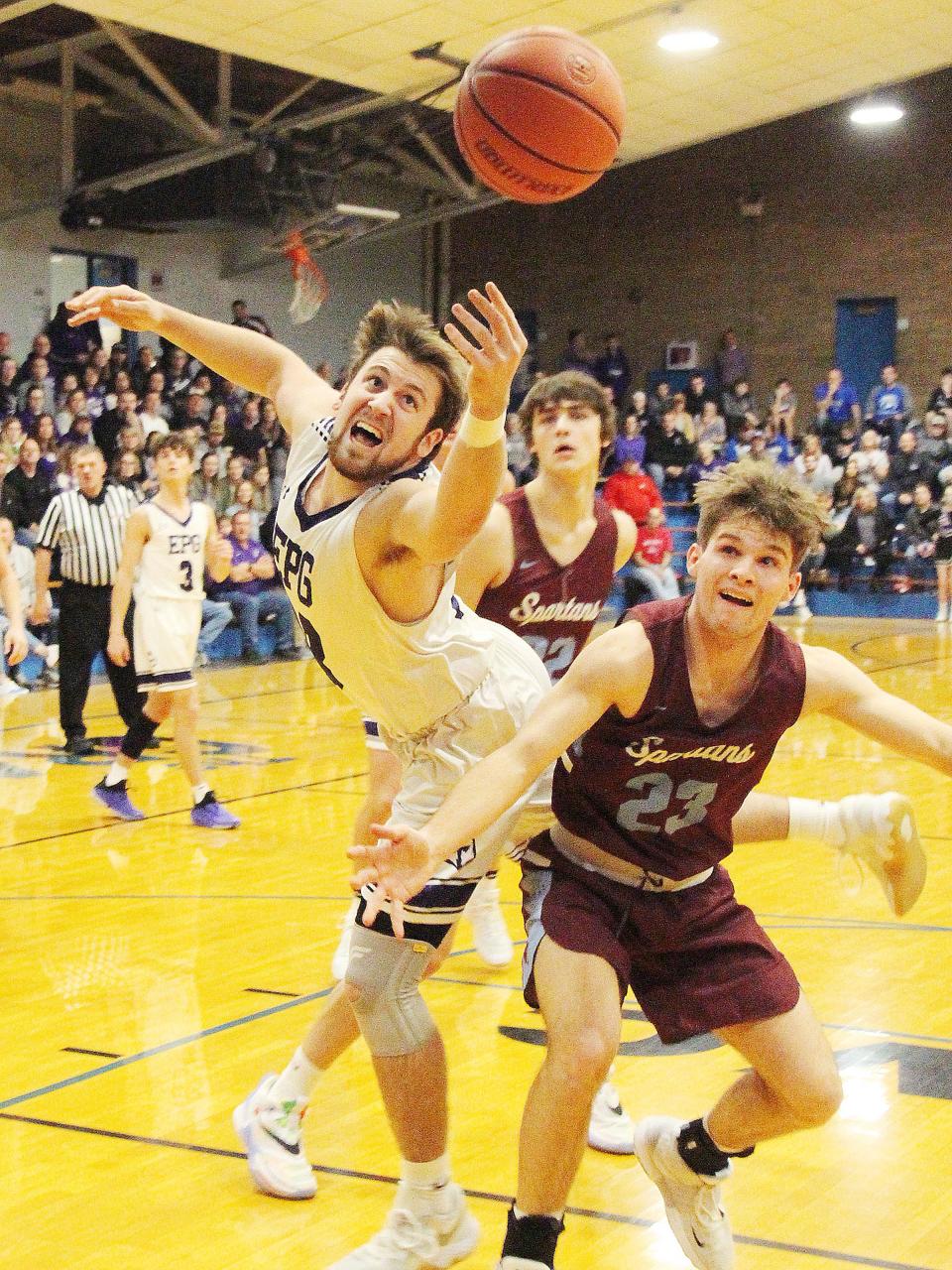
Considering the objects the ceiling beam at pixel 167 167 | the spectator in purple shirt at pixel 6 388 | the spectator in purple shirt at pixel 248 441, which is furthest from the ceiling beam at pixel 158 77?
the spectator in purple shirt at pixel 6 388

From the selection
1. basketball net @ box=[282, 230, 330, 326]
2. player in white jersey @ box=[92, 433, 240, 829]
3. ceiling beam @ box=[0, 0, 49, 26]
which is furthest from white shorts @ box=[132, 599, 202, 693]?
basketball net @ box=[282, 230, 330, 326]

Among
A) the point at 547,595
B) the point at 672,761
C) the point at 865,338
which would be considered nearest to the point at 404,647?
the point at 672,761

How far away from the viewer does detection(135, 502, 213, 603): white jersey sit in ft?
25.0

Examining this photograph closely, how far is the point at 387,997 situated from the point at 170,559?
4.83 metres

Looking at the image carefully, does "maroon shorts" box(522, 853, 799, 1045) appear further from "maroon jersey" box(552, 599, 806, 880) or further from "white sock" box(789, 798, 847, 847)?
"white sock" box(789, 798, 847, 847)

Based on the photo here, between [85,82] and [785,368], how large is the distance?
33.7 ft

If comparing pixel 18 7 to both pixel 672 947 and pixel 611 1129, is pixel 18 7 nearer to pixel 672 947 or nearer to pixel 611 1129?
pixel 611 1129

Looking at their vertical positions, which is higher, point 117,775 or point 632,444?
point 632,444

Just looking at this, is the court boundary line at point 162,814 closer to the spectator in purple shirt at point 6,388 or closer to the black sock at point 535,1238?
the black sock at point 535,1238

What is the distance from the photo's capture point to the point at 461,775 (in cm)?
332

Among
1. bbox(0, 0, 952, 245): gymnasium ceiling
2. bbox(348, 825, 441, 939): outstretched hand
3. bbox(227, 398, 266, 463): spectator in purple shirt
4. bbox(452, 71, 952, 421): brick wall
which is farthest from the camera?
bbox(452, 71, 952, 421): brick wall

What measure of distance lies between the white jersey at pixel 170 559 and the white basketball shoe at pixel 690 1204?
492 centimetres

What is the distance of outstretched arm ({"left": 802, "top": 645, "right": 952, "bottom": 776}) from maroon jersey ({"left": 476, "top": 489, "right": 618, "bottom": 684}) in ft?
5.22

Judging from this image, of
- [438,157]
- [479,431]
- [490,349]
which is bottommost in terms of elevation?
[479,431]
